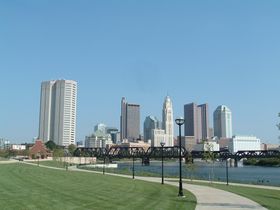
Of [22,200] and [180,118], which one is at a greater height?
[180,118]

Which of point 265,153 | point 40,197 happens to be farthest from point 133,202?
A: point 265,153

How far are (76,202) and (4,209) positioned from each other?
4.56m

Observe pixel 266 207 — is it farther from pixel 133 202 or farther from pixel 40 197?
pixel 40 197

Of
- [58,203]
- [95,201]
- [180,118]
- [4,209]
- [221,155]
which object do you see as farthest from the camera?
[221,155]

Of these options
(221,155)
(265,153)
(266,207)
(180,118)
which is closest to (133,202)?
(266,207)

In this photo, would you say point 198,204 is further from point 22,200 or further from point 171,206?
point 22,200

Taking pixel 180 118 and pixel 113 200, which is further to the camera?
pixel 180 118

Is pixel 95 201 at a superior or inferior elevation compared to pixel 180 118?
inferior

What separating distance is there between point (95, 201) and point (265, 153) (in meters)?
181

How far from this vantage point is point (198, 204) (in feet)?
82.9

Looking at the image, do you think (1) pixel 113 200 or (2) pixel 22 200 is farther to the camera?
(1) pixel 113 200

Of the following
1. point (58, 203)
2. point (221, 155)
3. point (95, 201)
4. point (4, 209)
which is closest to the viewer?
point (4, 209)

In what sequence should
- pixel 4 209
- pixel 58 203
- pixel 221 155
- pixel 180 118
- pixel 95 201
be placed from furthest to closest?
pixel 221 155 → pixel 180 118 → pixel 95 201 → pixel 58 203 → pixel 4 209

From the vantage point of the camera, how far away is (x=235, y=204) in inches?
1005
